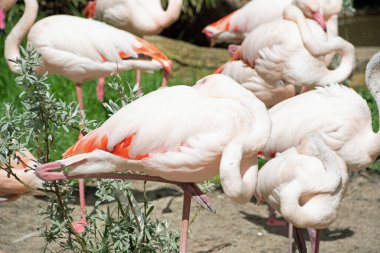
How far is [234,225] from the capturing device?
547 centimetres

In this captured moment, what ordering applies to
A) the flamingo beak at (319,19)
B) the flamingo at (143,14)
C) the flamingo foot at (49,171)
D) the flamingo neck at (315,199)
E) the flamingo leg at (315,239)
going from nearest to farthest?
the flamingo foot at (49,171) < the flamingo neck at (315,199) < the flamingo leg at (315,239) < the flamingo beak at (319,19) < the flamingo at (143,14)

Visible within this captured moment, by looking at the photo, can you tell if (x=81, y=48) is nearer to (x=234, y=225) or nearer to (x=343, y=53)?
(x=234, y=225)

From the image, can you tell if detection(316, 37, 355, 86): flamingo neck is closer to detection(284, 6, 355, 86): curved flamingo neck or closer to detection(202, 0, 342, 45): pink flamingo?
detection(284, 6, 355, 86): curved flamingo neck

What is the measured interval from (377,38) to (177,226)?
6.53 meters

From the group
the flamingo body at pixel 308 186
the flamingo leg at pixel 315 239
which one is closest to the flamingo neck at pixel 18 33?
the flamingo leg at pixel 315 239

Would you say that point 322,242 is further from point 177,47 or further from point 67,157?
point 177,47

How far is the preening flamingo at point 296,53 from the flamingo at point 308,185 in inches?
58.6

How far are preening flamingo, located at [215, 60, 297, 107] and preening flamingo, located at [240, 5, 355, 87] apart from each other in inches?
1.9

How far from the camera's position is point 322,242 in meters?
5.27

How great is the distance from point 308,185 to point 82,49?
7.92 feet

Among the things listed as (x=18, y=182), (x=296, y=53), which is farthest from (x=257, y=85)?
(x=18, y=182)

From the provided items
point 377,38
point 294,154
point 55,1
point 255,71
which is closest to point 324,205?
point 294,154

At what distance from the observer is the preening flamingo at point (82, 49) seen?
5773mm

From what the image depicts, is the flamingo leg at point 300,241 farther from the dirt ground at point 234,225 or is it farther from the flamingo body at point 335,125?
the dirt ground at point 234,225
